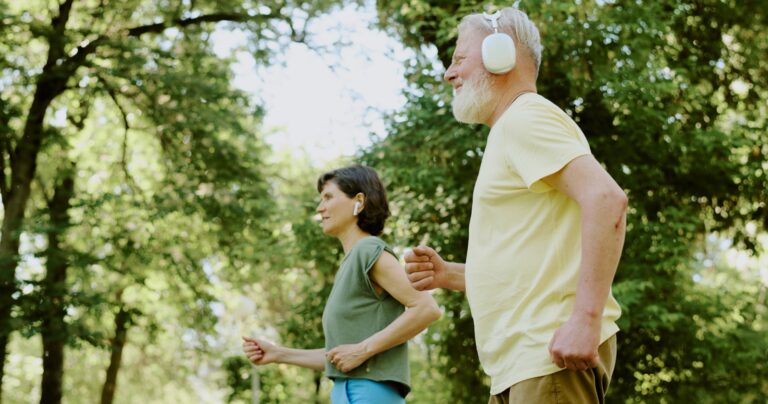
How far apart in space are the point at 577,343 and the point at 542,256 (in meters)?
0.25

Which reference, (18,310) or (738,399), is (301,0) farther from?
(738,399)

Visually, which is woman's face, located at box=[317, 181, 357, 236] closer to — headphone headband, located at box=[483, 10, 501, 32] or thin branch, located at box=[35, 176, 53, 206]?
headphone headband, located at box=[483, 10, 501, 32]

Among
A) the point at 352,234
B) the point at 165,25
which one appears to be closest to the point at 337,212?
the point at 352,234

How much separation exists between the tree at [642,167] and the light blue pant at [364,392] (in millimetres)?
6454

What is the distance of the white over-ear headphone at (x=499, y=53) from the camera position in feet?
7.63

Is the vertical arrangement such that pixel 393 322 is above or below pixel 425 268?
below

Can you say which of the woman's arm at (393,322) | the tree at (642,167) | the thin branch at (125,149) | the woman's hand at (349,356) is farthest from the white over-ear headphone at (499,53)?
the thin branch at (125,149)

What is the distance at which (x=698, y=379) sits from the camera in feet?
35.6

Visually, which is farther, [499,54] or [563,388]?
[499,54]

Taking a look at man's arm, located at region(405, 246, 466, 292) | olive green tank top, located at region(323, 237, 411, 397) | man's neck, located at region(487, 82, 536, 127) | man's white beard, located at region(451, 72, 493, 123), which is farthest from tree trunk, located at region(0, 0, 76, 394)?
man's neck, located at region(487, 82, 536, 127)

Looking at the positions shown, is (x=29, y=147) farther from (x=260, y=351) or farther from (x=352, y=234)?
(x=352, y=234)

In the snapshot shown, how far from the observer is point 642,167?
10703 mm

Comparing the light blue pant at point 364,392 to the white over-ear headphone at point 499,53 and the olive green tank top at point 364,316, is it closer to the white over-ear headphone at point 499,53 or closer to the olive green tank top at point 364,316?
the olive green tank top at point 364,316

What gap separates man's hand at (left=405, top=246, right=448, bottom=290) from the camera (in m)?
2.57
